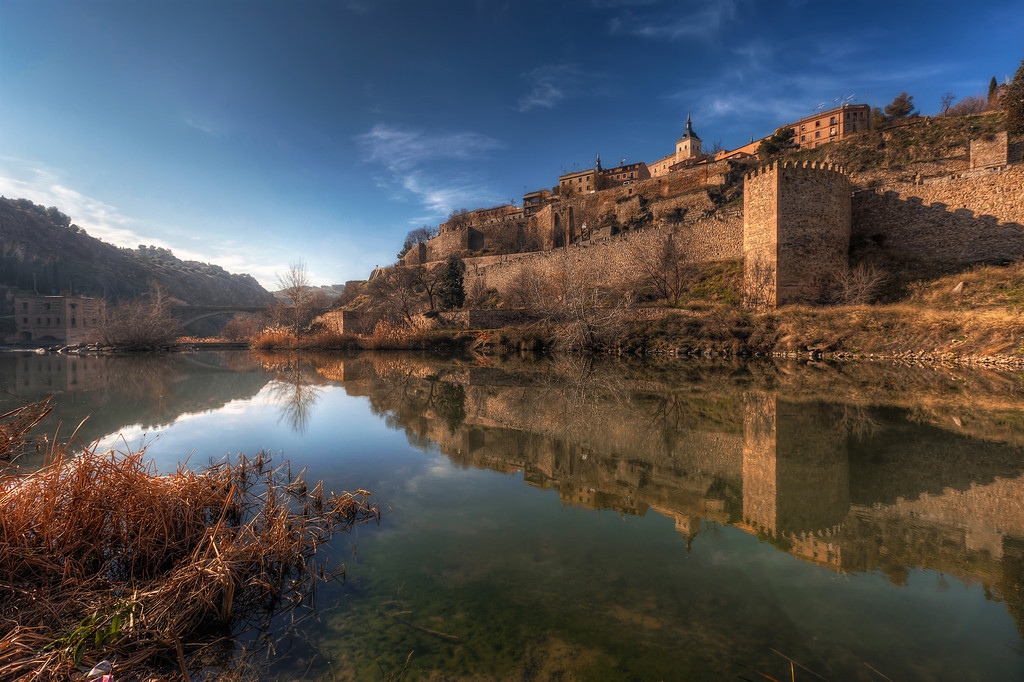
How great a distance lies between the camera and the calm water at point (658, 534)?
7.13ft

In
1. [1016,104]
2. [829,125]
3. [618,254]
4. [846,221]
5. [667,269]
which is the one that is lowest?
[667,269]

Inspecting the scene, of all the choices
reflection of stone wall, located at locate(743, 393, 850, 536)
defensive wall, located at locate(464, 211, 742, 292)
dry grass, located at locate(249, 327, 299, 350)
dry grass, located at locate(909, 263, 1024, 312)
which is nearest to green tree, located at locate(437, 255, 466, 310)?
defensive wall, located at locate(464, 211, 742, 292)

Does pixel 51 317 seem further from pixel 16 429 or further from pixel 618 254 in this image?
pixel 16 429

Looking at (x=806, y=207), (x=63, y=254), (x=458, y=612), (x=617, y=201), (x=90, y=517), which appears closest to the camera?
(x=458, y=612)

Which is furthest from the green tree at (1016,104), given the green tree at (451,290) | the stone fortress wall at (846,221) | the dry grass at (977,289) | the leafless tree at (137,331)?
the leafless tree at (137,331)

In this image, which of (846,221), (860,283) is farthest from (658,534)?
(846,221)

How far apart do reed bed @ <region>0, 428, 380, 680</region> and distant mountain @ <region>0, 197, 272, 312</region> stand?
7646 cm

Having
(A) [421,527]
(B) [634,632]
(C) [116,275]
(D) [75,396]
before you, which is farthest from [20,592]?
(C) [116,275]

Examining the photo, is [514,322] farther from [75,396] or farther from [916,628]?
[916,628]

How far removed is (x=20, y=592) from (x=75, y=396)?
1004 cm

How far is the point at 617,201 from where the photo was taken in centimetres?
4859

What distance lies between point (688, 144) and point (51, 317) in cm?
9303

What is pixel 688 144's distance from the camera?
238 ft

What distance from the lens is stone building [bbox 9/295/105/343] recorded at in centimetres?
5082
